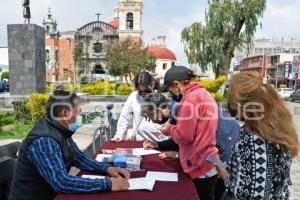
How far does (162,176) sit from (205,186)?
15.8 inches

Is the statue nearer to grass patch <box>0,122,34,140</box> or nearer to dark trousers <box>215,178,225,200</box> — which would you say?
grass patch <box>0,122,34,140</box>

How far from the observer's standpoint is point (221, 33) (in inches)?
749

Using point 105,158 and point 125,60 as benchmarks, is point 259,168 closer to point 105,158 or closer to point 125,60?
point 105,158

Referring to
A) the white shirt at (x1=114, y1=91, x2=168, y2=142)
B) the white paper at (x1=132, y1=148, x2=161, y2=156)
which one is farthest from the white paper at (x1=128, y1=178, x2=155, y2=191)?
the white shirt at (x1=114, y1=91, x2=168, y2=142)

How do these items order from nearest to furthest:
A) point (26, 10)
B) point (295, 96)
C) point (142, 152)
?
point (142, 152) → point (26, 10) → point (295, 96)

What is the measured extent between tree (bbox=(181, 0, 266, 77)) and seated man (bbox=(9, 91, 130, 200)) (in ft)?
56.4

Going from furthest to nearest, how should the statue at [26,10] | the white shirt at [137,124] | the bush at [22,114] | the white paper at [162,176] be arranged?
the statue at [26,10] → the bush at [22,114] → the white shirt at [137,124] → the white paper at [162,176]

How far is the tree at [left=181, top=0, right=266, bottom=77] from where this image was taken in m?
18.0

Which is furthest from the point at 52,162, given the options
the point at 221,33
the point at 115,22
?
the point at 115,22

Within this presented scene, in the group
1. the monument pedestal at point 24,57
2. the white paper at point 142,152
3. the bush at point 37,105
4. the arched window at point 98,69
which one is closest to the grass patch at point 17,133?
the bush at point 37,105

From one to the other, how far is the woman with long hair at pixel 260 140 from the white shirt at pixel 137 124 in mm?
1869

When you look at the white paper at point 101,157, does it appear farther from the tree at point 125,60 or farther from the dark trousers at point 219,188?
the tree at point 125,60

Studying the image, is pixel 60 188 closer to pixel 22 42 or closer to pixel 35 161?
pixel 35 161

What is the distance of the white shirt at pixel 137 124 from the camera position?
3.69 metres
